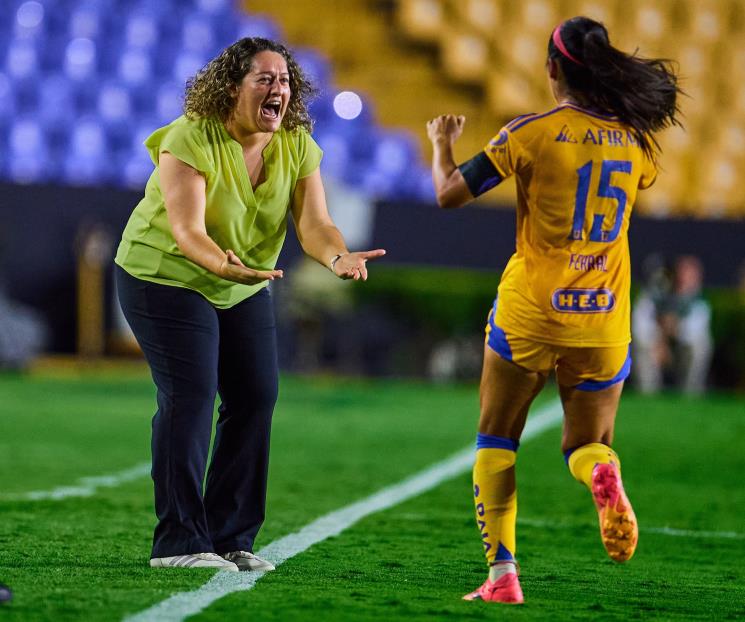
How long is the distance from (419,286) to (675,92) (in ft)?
43.2

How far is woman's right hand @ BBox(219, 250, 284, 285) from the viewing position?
13.5ft

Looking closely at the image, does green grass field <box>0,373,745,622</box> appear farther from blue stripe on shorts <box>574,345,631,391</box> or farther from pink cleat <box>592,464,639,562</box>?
blue stripe on shorts <box>574,345,631,391</box>

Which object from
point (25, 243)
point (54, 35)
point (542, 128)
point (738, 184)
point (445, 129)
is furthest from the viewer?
point (738, 184)

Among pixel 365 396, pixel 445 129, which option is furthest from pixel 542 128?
pixel 365 396

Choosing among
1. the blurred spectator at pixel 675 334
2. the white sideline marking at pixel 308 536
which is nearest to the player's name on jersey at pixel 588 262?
the white sideline marking at pixel 308 536

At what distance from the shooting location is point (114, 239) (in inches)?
680

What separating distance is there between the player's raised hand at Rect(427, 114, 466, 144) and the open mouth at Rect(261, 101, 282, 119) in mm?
533

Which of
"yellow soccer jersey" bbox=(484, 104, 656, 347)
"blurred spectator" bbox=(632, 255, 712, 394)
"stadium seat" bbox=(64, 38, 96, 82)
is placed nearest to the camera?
"yellow soccer jersey" bbox=(484, 104, 656, 347)

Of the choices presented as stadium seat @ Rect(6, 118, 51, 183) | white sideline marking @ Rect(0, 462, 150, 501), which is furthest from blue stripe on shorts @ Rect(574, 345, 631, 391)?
stadium seat @ Rect(6, 118, 51, 183)

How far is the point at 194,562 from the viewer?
4430 mm

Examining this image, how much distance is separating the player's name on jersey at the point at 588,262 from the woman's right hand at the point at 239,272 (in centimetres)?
86

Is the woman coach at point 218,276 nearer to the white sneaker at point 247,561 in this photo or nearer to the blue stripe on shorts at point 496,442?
the white sneaker at point 247,561

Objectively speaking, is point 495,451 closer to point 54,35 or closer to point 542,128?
point 542,128

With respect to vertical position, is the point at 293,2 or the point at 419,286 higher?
the point at 293,2
